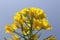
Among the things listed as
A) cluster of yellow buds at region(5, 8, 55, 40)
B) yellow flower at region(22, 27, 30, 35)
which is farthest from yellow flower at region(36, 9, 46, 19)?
yellow flower at region(22, 27, 30, 35)

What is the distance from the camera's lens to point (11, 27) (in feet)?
2.62

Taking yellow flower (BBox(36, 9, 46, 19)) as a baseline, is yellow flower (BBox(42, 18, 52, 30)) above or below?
below

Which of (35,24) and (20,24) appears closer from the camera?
(35,24)

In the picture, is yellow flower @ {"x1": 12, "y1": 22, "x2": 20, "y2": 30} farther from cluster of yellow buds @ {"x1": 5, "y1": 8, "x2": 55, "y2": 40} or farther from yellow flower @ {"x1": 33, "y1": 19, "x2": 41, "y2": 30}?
yellow flower @ {"x1": 33, "y1": 19, "x2": 41, "y2": 30}

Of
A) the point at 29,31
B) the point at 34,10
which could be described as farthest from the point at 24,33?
the point at 34,10

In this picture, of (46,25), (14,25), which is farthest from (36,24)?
(14,25)

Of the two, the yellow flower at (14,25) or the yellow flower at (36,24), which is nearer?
the yellow flower at (36,24)

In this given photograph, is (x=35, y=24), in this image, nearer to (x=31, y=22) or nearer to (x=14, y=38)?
(x=31, y=22)

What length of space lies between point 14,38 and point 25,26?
0.13 metres

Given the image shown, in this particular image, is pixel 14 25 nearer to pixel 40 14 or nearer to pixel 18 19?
pixel 18 19

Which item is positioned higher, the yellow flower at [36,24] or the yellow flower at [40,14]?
the yellow flower at [40,14]

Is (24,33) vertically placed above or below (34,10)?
below

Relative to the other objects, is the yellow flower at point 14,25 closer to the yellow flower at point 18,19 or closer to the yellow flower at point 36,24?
the yellow flower at point 18,19

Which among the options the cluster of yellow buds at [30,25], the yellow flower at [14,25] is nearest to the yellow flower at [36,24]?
the cluster of yellow buds at [30,25]
